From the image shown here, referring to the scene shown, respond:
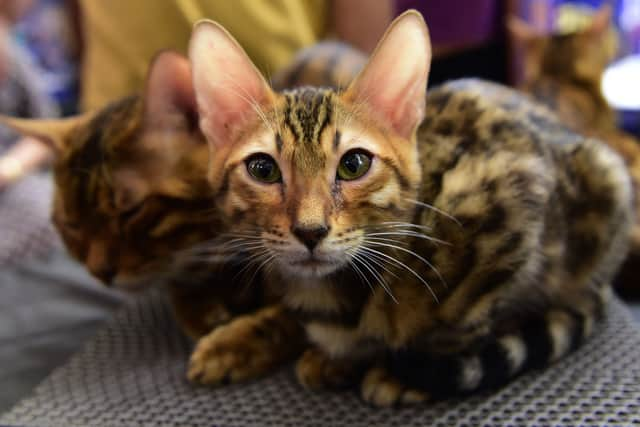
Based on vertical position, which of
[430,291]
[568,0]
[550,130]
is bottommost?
[430,291]

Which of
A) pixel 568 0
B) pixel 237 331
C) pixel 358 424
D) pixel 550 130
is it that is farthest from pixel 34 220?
pixel 568 0

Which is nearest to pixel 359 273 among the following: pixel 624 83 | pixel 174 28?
pixel 174 28

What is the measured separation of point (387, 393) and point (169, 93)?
571mm

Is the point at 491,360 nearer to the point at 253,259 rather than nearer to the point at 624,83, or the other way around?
the point at 253,259

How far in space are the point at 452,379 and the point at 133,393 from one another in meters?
0.48

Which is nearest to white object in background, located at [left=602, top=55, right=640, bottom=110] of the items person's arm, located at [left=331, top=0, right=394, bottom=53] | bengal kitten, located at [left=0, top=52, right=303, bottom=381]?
person's arm, located at [left=331, top=0, right=394, bottom=53]

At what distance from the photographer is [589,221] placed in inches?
38.1

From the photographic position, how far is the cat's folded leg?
0.91 meters

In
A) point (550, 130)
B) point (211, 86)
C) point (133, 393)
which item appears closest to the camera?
point (211, 86)

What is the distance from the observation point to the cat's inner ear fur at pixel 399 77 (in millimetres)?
717

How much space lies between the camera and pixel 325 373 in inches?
34.9

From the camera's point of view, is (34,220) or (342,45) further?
(34,220)

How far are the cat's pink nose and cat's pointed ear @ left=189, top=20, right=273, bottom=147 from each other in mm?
206

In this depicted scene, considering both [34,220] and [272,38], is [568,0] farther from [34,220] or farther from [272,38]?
[34,220]
